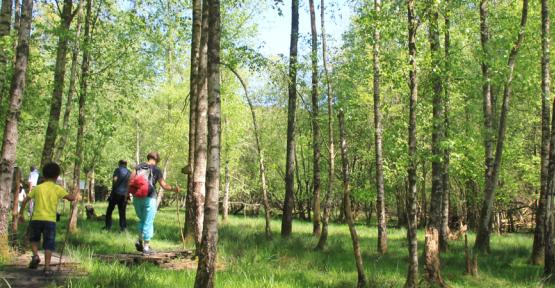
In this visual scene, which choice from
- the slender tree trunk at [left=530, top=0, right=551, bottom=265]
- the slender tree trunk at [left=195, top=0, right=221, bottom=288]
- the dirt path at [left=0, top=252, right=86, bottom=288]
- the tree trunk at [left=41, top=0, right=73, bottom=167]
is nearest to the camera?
the slender tree trunk at [left=195, top=0, right=221, bottom=288]

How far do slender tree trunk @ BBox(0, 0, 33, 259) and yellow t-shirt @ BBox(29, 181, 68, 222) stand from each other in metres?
1.37

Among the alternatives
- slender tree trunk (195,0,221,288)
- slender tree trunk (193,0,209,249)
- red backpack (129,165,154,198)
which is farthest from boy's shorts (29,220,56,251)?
slender tree trunk (193,0,209,249)

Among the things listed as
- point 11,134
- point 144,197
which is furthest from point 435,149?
point 11,134

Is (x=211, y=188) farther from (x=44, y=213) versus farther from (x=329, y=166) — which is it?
(x=329, y=166)

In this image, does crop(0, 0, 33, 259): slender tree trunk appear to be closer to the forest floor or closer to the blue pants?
the forest floor

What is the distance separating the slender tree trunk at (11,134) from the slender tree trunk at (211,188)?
4117 mm

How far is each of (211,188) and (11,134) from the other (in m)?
4.53

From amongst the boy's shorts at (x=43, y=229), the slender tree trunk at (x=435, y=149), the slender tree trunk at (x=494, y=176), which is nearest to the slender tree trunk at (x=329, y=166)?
the slender tree trunk at (x=435, y=149)

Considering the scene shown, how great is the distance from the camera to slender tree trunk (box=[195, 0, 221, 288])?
5.81 meters

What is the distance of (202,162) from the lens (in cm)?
934

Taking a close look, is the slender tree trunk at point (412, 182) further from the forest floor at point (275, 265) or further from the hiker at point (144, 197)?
the hiker at point (144, 197)

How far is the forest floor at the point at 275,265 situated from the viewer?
23.5 ft

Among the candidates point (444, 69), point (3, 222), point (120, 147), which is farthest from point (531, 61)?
point (120, 147)

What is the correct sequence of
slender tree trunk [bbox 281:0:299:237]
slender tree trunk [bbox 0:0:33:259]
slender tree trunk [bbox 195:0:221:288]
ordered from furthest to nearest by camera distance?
1. slender tree trunk [bbox 281:0:299:237]
2. slender tree trunk [bbox 0:0:33:259]
3. slender tree trunk [bbox 195:0:221:288]
